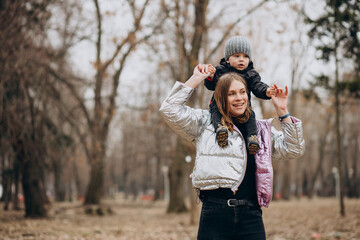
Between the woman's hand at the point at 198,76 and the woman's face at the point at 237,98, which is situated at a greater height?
the woman's hand at the point at 198,76

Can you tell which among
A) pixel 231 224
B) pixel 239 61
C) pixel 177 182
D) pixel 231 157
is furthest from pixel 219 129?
pixel 177 182

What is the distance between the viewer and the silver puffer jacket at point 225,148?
2.59m

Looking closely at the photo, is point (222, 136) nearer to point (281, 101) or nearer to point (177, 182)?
point (281, 101)

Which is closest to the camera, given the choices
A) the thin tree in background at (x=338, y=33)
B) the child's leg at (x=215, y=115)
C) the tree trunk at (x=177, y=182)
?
the child's leg at (x=215, y=115)

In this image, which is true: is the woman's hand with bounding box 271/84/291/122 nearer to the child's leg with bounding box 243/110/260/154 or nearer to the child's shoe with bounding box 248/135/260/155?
the child's leg with bounding box 243/110/260/154

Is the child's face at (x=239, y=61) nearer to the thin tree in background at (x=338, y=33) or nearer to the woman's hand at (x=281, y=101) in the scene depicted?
the woman's hand at (x=281, y=101)

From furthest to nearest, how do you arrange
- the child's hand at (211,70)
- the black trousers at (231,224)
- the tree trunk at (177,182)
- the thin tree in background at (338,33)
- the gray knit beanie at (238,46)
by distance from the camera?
the tree trunk at (177,182) < the thin tree in background at (338,33) < the gray knit beanie at (238,46) < the child's hand at (211,70) < the black trousers at (231,224)

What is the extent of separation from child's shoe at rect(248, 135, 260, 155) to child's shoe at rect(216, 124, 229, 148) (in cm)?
16

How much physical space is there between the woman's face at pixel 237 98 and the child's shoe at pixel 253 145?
235 millimetres

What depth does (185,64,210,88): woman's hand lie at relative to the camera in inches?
111

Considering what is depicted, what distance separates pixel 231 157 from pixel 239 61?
87 centimetres

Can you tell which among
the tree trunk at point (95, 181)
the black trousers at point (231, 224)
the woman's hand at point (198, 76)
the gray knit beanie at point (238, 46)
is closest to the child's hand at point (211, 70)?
the woman's hand at point (198, 76)

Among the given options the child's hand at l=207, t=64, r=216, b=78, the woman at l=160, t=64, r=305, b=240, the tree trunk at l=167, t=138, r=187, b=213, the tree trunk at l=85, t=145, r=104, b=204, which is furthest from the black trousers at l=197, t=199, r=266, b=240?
the tree trunk at l=167, t=138, r=187, b=213

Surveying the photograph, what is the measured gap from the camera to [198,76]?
112 inches
